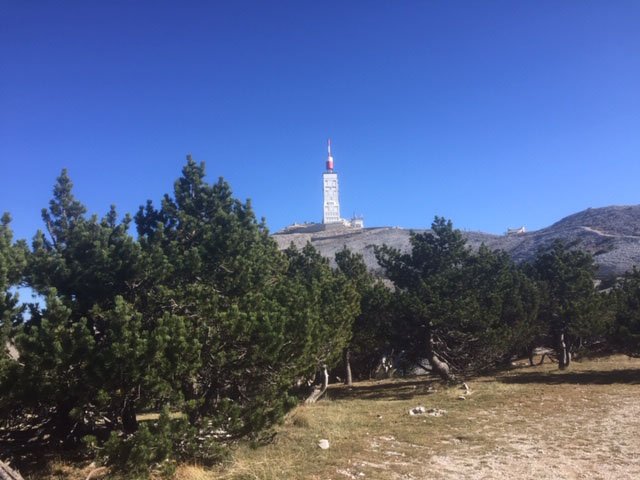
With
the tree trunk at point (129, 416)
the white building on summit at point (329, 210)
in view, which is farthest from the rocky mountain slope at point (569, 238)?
the tree trunk at point (129, 416)

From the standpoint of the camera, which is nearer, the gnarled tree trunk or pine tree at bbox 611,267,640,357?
the gnarled tree trunk

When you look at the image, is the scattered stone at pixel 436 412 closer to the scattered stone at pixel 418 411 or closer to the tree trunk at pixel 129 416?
the scattered stone at pixel 418 411

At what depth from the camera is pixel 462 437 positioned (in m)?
12.0

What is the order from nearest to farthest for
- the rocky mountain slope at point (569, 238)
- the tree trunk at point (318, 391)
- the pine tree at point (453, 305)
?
the tree trunk at point (318, 391) → the pine tree at point (453, 305) → the rocky mountain slope at point (569, 238)

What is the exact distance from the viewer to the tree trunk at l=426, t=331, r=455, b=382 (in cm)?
1988

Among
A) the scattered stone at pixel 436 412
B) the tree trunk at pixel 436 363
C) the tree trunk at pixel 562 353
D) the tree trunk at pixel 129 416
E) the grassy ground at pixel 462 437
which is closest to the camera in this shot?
the tree trunk at pixel 129 416

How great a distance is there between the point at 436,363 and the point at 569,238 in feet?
106

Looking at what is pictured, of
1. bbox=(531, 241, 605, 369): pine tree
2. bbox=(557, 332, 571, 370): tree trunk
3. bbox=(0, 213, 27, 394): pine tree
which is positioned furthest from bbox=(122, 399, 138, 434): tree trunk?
bbox=(557, 332, 571, 370): tree trunk

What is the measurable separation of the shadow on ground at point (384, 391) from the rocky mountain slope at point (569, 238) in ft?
59.7

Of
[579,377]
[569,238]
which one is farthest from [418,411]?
[569,238]

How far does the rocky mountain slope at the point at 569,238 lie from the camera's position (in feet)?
127

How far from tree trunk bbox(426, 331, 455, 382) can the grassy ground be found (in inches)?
25.8

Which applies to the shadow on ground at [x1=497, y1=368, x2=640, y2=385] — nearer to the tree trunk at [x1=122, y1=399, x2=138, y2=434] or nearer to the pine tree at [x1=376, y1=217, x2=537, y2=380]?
the pine tree at [x1=376, y1=217, x2=537, y2=380]

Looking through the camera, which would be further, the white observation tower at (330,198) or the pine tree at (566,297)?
the white observation tower at (330,198)
